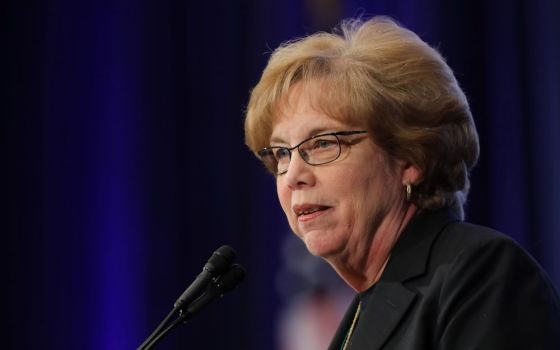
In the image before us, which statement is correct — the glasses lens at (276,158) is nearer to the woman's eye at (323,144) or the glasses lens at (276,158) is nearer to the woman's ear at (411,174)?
the woman's eye at (323,144)

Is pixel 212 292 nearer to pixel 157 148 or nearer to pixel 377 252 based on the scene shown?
pixel 377 252

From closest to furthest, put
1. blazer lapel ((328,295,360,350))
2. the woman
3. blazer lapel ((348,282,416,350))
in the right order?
1. blazer lapel ((348,282,416,350))
2. the woman
3. blazer lapel ((328,295,360,350))

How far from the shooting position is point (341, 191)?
68.5 inches

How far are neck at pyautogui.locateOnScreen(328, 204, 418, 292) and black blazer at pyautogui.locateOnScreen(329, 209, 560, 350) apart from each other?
5cm

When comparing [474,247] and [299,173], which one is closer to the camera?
[474,247]

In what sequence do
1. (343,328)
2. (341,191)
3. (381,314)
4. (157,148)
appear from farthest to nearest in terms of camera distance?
(157,148) < (343,328) < (341,191) < (381,314)

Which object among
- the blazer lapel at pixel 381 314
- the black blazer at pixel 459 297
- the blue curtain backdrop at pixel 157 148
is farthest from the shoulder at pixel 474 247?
the blue curtain backdrop at pixel 157 148

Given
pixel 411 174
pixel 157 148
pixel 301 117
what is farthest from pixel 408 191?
pixel 157 148

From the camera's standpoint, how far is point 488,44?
3.27 metres

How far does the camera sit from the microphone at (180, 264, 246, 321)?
1786 mm

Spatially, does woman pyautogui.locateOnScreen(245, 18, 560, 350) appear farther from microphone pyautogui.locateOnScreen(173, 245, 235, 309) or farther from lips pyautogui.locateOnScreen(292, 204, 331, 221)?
microphone pyautogui.locateOnScreen(173, 245, 235, 309)

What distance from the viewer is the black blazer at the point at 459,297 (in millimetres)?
1353

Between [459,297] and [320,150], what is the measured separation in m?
0.51

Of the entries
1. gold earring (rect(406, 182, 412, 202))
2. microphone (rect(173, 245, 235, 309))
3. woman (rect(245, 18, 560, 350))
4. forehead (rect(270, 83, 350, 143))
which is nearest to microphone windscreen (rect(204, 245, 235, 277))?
microphone (rect(173, 245, 235, 309))
